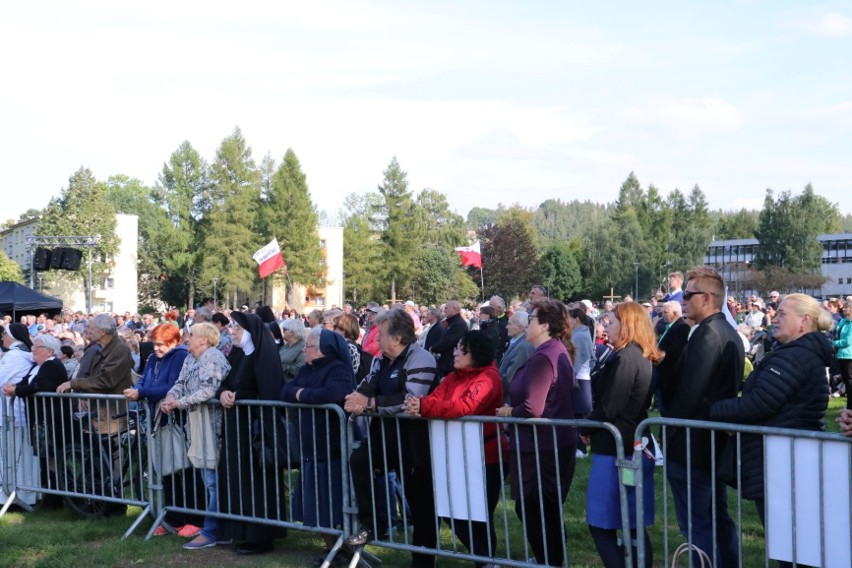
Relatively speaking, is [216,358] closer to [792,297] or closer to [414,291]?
[792,297]

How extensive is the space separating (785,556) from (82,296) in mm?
81703

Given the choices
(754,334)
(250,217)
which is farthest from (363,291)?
(754,334)

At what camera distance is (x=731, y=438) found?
4.95 m

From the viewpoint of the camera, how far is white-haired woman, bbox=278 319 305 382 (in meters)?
9.23

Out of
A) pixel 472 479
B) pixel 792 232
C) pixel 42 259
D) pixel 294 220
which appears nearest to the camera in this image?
pixel 472 479

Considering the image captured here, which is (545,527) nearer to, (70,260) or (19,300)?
(70,260)

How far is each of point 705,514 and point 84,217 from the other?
244 feet

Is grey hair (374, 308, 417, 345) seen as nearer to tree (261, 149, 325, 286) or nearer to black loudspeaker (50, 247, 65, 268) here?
black loudspeaker (50, 247, 65, 268)

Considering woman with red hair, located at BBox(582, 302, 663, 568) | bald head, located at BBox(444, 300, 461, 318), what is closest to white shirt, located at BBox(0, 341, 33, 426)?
bald head, located at BBox(444, 300, 461, 318)

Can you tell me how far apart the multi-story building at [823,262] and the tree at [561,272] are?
16536 millimetres

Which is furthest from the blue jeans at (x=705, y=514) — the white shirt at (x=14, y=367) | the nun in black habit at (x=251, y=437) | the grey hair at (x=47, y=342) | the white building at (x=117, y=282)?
the white building at (x=117, y=282)

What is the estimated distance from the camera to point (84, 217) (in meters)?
72.9

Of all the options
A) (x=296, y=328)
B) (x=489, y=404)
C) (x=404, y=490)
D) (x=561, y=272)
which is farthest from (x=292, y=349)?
(x=561, y=272)

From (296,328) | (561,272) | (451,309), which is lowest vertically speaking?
(561,272)
